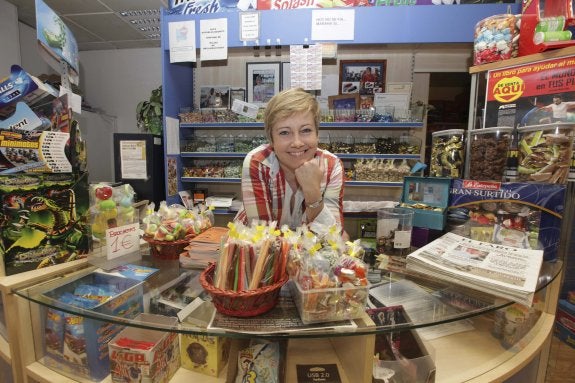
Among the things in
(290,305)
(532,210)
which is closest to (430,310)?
(290,305)

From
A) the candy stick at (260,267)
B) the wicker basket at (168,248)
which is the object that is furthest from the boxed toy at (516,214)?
the wicker basket at (168,248)

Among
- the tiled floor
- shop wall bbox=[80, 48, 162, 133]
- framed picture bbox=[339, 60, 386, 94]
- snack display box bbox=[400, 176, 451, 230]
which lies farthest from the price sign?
shop wall bbox=[80, 48, 162, 133]

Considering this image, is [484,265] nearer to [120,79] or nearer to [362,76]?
[362,76]

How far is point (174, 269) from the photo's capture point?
3.53 ft

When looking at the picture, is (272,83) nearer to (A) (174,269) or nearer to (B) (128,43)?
(A) (174,269)

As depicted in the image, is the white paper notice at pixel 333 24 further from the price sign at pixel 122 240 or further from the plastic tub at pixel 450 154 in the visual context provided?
the price sign at pixel 122 240

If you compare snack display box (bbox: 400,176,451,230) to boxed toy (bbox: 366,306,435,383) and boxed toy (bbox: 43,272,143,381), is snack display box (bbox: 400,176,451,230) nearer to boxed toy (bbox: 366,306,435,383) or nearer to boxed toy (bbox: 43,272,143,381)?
boxed toy (bbox: 366,306,435,383)

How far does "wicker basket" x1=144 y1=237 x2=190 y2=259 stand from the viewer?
1155 millimetres

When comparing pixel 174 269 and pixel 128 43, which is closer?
pixel 174 269

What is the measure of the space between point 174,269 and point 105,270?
22cm

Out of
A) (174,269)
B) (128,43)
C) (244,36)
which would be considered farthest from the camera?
(128,43)

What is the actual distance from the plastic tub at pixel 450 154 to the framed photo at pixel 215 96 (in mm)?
2392

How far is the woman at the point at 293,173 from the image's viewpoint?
133 centimetres

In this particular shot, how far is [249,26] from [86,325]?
2480 mm
